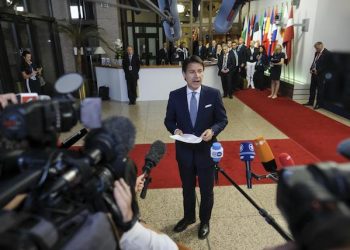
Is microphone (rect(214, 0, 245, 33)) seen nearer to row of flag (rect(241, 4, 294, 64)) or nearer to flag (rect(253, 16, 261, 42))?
row of flag (rect(241, 4, 294, 64))

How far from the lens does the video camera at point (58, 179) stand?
0.51m

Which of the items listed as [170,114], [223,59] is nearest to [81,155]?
[170,114]

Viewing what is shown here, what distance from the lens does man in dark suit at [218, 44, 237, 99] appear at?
7738 millimetres

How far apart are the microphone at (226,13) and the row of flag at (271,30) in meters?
6.04

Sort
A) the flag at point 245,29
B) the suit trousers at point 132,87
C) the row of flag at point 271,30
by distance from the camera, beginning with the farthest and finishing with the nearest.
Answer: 1. the flag at point 245,29
2. the row of flag at point 271,30
3. the suit trousers at point 132,87

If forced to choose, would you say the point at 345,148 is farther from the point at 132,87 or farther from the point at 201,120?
the point at 132,87

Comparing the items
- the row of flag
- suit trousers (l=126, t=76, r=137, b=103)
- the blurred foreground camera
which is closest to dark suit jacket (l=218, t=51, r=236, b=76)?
the row of flag

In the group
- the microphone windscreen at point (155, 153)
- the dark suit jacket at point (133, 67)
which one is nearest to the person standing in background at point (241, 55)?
the dark suit jacket at point (133, 67)

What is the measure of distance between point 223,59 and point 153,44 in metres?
4.43

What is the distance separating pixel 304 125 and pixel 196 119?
4011 millimetres

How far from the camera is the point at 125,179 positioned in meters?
0.81

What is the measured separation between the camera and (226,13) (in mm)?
2408

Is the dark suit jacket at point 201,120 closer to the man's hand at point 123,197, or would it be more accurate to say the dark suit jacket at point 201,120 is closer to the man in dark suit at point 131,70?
the man's hand at point 123,197

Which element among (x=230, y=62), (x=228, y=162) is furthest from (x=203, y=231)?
(x=230, y=62)
